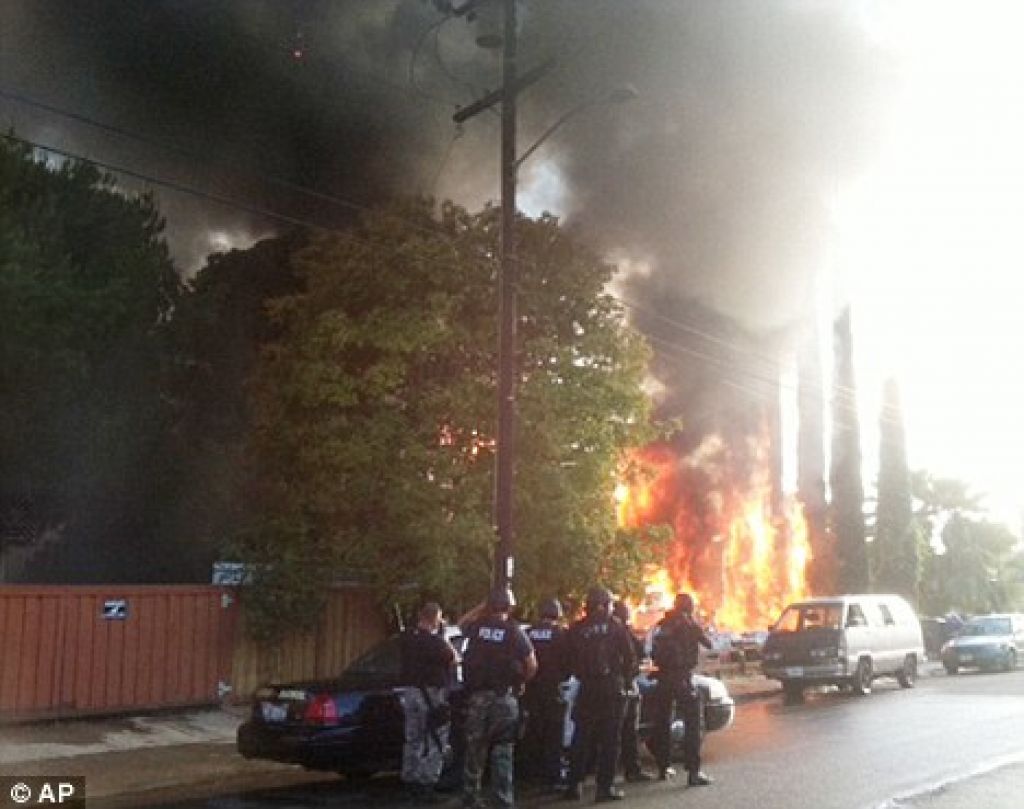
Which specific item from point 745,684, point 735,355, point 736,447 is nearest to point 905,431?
point 736,447

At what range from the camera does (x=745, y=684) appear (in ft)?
71.4

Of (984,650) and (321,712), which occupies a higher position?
(321,712)

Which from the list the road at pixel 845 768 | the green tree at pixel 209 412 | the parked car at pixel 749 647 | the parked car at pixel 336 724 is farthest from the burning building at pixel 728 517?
→ the parked car at pixel 336 724

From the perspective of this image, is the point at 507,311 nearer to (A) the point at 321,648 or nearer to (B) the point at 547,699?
(B) the point at 547,699

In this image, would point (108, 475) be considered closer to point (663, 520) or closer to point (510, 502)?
point (510, 502)

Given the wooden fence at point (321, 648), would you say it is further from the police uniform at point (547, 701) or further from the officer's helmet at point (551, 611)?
the officer's helmet at point (551, 611)

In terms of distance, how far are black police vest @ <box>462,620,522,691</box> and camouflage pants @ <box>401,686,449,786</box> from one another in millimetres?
579

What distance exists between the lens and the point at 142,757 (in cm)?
1094

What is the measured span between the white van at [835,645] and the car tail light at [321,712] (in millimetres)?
11804

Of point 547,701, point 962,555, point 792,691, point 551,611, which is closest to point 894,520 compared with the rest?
point 962,555

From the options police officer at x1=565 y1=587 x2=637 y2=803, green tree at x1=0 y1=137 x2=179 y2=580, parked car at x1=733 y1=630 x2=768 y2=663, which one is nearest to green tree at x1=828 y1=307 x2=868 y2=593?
parked car at x1=733 y1=630 x2=768 y2=663

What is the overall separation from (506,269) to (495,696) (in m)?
6.00

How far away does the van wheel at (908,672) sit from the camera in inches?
834

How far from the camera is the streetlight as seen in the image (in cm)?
1250
